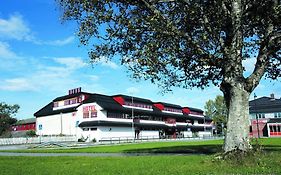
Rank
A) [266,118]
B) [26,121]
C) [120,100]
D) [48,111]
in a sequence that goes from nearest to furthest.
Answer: [120,100] < [266,118] < [48,111] < [26,121]

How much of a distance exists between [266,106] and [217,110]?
3573cm

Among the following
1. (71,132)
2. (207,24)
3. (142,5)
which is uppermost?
(142,5)

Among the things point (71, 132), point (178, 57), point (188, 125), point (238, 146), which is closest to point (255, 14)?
point (178, 57)

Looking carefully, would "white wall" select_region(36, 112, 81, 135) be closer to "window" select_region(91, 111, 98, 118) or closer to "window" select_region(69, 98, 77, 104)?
"window" select_region(69, 98, 77, 104)

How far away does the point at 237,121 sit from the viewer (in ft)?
45.6

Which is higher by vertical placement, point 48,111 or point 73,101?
point 73,101

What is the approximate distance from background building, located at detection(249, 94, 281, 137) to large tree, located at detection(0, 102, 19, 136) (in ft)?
221

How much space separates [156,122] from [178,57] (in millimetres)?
79533

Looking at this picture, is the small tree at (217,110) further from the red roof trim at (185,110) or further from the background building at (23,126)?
the background building at (23,126)

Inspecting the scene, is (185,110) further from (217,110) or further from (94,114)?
(94,114)

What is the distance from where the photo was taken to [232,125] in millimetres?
13953

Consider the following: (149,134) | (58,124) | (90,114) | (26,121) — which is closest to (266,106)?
(149,134)

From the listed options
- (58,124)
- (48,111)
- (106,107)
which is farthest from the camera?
(48,111)

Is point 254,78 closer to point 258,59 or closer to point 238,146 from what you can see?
point 258,59
